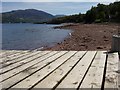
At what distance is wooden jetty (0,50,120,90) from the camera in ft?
12.6

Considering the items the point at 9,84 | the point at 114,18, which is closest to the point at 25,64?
the point at 9,84

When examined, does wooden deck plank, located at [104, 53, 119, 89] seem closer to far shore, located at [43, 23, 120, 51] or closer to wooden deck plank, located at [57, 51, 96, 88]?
wooden deck plank, located at [57, 51, 96, 88]

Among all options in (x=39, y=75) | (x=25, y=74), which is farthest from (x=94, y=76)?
(x=25, y=74)

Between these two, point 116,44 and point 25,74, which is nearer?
point 25,74

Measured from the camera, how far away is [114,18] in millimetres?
96625

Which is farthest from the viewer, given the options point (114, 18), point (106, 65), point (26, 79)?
point (114, 18)

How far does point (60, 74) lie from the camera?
4531mm

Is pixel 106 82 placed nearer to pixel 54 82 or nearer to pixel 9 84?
pixel 54 82

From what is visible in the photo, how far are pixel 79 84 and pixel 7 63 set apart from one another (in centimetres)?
232

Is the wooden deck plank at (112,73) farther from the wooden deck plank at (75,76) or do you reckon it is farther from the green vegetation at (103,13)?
the green vegetation at (103,13)

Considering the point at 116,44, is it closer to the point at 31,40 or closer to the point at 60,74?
the point at 60,74

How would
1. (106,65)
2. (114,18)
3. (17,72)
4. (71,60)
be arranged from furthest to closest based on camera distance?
(114,18) < (71,60) < (106,65) < (17,72)

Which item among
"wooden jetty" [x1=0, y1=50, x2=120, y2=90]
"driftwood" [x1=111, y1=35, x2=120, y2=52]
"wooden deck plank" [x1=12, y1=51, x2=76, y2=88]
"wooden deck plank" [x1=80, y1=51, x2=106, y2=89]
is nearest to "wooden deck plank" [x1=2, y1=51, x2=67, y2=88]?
"wooden jetty" [x1=0, y1=50, x2=120, y2=90]

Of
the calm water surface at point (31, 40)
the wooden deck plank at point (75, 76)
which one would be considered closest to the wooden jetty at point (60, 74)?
the wooden deck plank at point (75, 76)
